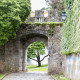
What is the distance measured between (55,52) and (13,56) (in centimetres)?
337

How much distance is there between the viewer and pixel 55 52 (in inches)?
524

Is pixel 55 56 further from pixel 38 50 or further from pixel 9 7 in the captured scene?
pixel 38 50

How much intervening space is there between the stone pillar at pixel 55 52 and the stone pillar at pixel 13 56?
255cm

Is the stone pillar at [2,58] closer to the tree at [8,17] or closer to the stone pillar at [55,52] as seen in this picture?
the tree at [8,17]

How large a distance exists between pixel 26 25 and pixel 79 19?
6.20 metres

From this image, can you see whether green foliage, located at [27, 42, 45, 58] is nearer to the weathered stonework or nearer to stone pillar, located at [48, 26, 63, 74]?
the weathered stonework

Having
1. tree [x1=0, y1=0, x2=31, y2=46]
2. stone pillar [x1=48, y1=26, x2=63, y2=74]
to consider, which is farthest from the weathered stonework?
tree [x1=0, y1=0, x2=31, y2=46]

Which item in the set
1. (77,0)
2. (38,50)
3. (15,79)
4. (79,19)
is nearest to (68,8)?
(77,0)

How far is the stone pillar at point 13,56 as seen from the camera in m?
13.8

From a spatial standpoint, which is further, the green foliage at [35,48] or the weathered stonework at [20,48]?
the green foliage at [35,48]

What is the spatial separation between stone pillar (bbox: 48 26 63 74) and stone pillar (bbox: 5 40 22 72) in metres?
2.55

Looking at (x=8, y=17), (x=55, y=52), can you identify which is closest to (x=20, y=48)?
(x=55, y=52)

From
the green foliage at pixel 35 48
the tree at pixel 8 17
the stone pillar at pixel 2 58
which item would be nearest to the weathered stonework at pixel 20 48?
the stone pillar at pixel 2 58

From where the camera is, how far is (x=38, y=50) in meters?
23.6
